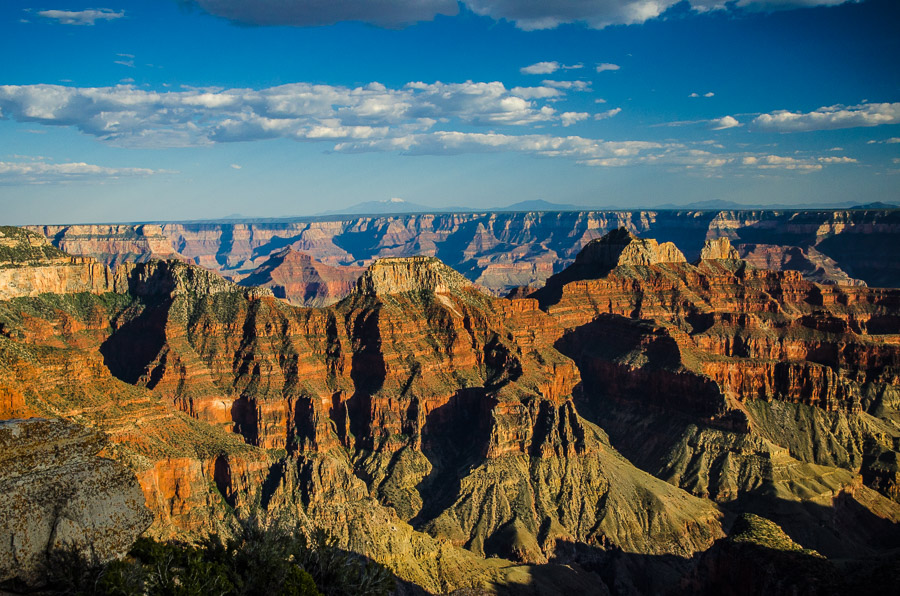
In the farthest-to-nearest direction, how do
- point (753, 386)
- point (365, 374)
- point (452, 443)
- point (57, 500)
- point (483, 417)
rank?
point (753, 386) < point (365, 374) < point (452, 443) < point (483, 417) < point (57, 500)

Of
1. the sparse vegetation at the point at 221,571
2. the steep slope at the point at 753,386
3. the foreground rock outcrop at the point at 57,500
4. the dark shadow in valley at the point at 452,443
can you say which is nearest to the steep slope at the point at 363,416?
the dark shadow in valley at the point at 452,443

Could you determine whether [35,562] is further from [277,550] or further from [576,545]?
[576,545]

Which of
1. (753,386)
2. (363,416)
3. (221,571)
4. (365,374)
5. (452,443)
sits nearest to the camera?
(221,571)

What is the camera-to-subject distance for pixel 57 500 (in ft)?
130

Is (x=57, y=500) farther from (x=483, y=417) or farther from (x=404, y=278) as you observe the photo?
(x=404, y=278)

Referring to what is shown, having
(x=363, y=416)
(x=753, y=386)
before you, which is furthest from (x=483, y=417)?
(x=753, y=386)

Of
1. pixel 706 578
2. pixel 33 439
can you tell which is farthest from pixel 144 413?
pixel 706 578

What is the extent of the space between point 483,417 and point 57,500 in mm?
81791

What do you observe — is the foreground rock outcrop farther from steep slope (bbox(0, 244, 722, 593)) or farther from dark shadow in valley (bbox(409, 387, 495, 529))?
dark shadow in valley (bbox(409, 387, 495, 529))

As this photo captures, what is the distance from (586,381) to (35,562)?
394ft

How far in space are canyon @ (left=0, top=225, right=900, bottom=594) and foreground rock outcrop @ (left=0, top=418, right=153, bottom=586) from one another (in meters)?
26.2

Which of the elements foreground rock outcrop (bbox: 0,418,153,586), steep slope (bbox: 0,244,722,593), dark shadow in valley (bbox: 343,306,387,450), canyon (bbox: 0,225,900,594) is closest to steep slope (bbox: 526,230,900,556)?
canyon (bbox: 0,225,900,594)

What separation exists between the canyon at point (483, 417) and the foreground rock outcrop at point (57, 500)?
85.9 ft

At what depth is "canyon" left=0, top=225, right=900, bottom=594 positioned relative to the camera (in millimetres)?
84688
